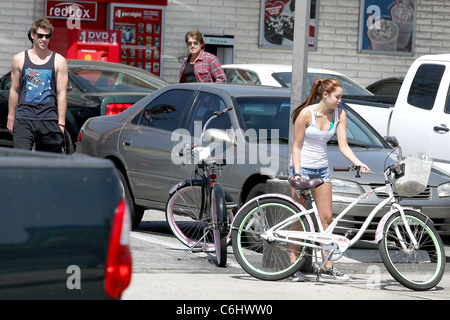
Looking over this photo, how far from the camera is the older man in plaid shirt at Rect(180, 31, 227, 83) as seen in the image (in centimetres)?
1223

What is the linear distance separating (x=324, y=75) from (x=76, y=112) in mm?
4332

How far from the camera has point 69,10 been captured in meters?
21.1

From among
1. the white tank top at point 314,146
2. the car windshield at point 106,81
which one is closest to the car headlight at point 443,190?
the white tank top at point 314,146

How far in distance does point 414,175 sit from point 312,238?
2.93 ft

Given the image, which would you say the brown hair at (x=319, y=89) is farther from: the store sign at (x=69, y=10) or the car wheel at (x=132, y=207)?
the store sign at (x=69, y=10)

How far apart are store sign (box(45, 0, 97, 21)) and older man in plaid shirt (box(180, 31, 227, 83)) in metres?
9.31

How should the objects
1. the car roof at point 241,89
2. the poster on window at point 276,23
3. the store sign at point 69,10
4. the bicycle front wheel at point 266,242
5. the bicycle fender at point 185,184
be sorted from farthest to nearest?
1. the poster on window at point 276,23
2. the store sign at point 69,10
3. the car roof at point 241,89
4. the bicycle fender at point 185,184
5. the bicycle front wheel at point 266,242

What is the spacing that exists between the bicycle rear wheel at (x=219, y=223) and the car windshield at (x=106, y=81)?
19.5 feet

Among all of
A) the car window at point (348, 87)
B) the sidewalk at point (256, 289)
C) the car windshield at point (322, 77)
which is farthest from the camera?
the car window at point (348, 87)

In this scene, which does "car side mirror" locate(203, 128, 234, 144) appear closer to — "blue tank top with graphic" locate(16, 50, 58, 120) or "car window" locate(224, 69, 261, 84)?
"blue tank top with graphic" locate(16, 50, 58, 120)

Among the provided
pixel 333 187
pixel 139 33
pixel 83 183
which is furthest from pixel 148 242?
pixel 139 33

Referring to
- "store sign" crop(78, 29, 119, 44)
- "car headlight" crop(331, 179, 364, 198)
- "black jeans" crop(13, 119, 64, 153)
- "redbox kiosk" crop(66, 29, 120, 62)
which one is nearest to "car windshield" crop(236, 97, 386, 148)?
"car headlight" crop(331, 179, 364, 198)

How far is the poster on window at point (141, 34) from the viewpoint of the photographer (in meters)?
21.7

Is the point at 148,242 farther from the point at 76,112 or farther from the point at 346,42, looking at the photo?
the point at 346,42
